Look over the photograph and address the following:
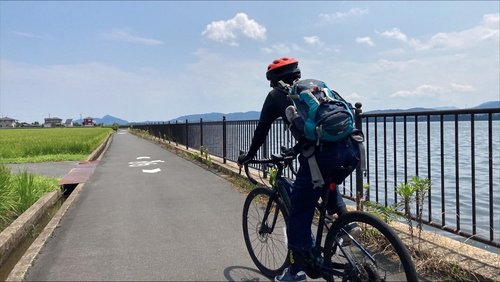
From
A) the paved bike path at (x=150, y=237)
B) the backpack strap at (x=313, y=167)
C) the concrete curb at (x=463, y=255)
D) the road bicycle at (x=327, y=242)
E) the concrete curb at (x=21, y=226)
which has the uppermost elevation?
the backpack strap at (x=313, y=167)

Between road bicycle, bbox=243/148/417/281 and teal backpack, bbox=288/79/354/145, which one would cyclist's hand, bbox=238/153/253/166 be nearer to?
road bicycle, bbox=243/148/417/281

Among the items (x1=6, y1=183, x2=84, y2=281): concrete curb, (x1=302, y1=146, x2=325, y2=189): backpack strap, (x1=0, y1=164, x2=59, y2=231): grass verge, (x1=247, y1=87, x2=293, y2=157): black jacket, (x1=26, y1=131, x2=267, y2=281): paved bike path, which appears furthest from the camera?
(x1=0, y1=164, x2=59, y2=231): grass verge

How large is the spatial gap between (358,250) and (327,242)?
0.27m

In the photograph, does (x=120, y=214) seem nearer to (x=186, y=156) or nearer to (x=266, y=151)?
(x=266, y=151)

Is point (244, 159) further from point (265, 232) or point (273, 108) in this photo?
point (265, 232)

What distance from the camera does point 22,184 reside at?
7398 mm

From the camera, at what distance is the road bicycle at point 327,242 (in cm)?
284

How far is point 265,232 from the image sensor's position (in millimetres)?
4117

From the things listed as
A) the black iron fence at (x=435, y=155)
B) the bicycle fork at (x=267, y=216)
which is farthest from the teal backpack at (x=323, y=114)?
the black iron fence at (x=435, y=155)

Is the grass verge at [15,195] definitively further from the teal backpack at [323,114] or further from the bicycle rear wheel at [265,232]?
the teal backpack at [323,114]

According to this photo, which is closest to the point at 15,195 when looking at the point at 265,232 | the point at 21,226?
the point at 21,226

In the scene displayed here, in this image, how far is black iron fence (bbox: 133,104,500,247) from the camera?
409 centimetres

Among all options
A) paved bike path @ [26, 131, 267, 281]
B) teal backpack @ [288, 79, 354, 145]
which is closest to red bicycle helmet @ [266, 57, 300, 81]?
teal backpack @ [288, 79, 354, 145]

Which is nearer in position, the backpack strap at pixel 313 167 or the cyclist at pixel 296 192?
the backpack strap at pixel 313 167
